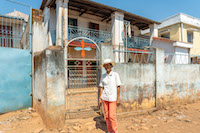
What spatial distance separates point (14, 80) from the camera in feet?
13.8

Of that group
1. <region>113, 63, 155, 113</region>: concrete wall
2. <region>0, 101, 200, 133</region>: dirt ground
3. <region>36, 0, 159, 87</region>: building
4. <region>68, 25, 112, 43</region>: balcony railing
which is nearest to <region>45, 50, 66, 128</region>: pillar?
<region>0, 101, 200, 133</region>: dirt ground

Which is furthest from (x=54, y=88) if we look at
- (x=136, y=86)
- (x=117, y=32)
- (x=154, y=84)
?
(x=117, y=32)

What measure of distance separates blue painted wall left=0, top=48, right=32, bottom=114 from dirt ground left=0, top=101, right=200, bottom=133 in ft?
1.00

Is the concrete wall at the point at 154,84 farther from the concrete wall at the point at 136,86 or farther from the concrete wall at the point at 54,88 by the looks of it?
the concrete wall at the point at 54,88

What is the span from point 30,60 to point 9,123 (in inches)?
82.9

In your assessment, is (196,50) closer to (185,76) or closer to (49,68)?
(185,76)

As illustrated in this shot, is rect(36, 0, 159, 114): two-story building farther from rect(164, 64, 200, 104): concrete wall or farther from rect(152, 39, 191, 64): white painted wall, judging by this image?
rect(164, 64, 200, 104): concrete wall

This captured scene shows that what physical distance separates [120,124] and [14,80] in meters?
3.66

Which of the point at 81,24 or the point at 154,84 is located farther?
the point at 81,24

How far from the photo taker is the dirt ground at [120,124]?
124 inches

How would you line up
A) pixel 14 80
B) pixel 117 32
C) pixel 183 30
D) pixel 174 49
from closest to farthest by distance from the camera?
pixel 14 80
pixel 117 32
pixel 174 49
pixel 183 30

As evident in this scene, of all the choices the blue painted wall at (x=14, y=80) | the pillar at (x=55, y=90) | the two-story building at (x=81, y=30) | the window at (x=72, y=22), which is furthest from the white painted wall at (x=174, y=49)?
the blue painted wall at (x=14, y=80)

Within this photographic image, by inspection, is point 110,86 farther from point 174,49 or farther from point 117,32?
point 174,49

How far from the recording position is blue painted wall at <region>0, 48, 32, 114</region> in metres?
4.03
